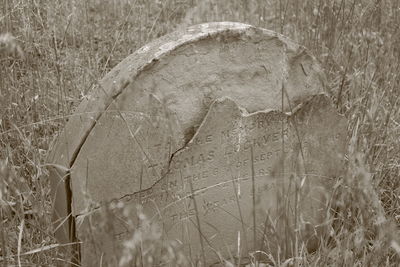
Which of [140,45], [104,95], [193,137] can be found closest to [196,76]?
[193,137]

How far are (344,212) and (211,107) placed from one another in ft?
2.38

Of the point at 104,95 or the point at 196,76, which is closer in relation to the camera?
the point at 104,95

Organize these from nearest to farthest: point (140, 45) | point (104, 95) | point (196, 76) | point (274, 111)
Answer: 1. point (104, 95)
2. point (196, 76)
3. point (274, 111)
4. point (140, 45)

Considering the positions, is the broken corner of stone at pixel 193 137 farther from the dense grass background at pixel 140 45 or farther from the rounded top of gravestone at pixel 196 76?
the dense grass background at pixel 140 45

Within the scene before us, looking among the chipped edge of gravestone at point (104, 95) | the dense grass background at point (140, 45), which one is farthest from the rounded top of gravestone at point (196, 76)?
the dense grass background at point (140, 45)

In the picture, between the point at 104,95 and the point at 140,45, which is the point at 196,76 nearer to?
the point at 104,95

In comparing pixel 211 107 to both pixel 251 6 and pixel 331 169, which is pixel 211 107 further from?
pixel 251 6

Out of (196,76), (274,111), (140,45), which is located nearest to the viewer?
(196,76)

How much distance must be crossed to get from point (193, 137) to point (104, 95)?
0.34 metres

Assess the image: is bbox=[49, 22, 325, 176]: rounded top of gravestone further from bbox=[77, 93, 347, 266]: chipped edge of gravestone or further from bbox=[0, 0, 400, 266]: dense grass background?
bbox=[0, 0, 400, 266]: dense grass background

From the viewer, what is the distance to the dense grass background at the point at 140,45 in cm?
223

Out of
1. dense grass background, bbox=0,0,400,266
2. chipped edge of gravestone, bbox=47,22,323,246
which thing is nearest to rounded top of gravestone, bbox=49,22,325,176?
chipped edge of gravestone, bbox=47,22,323,246

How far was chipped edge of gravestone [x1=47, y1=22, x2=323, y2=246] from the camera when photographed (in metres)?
2.01

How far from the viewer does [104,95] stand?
2014 mm
